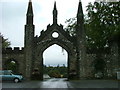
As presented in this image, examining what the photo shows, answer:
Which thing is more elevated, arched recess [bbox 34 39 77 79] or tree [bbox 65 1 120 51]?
tree [bbox 65 1 120 51]

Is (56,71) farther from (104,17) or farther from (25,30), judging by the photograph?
(104,17)

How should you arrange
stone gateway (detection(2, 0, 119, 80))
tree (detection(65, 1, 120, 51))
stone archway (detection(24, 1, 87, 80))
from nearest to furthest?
tree (detection(65, 1, 120, 51))
stone gateway (detection(2, 0, 119, 80))
stone archway (detection(24, 1, 87, 80))

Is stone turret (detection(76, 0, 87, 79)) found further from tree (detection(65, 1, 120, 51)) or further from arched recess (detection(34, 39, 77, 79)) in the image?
tree (detection(65, 1, 120, 51))

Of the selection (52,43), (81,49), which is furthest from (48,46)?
(81,49)

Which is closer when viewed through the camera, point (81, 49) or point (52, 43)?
point (81, 49)

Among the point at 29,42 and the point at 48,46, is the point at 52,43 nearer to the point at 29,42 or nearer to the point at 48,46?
the point at 48,46

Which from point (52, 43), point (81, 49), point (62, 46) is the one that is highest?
point (52, 43)

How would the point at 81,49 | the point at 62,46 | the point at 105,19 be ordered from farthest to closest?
the point at 62,46 → the point at 81,49 → the point at 105,19

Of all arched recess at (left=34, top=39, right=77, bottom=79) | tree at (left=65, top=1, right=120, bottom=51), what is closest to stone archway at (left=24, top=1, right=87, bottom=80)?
arched recess at (left=34, top=39, right=77, bottom=79)

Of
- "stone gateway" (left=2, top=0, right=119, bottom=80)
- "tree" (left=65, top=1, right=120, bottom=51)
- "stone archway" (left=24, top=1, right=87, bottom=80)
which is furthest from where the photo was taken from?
"stone archway" (left=24, top=1, right=87, bottom=80)

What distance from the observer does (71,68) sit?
39.1 metres

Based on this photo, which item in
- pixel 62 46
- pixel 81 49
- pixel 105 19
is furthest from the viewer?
pixel 62 46

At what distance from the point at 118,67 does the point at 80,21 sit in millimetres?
8913

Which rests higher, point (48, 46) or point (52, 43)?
point (52, 43)
